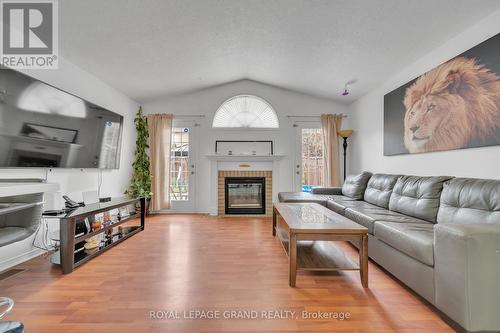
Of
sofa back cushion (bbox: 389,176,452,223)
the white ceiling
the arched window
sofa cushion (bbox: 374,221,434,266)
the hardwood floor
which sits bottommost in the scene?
the hardwood floor

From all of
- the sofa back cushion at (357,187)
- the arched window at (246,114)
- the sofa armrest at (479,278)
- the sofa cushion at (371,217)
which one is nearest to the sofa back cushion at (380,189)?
the sofa back cushion at (357,187)

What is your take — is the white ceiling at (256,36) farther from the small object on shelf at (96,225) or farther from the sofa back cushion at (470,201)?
the small object on shelf at (96,225)

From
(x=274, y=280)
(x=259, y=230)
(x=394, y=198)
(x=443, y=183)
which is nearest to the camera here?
(x=274, y=280)

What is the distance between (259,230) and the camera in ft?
11.2

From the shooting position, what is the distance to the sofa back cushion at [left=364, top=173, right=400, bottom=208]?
284 cm

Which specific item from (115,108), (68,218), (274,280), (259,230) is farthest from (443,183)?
(115,108)

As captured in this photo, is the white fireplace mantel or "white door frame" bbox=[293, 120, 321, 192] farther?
"white door frame" bbox=[293, 120, 321, 192]

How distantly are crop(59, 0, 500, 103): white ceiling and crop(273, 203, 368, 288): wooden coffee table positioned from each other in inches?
83.8

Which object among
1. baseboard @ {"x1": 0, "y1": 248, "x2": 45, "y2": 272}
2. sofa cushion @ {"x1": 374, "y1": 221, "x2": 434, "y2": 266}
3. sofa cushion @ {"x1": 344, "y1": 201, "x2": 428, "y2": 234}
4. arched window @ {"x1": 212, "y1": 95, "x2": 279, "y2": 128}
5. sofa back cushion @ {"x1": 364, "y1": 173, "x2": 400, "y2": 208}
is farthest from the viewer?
arched window @ {"x1": 212, "y1": 95, "x2": 279, "y2": 128}

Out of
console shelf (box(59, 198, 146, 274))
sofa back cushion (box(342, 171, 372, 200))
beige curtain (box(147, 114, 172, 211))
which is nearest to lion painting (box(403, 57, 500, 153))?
sofa back cushion (box(342, 171, 372, 200))

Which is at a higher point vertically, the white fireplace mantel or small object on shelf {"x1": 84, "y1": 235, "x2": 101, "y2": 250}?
the white fireplace mantel

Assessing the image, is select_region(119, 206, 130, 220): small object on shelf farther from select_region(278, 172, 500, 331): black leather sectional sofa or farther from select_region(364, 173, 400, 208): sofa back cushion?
select_region(364, 173, 400, 208): sofa back cushion

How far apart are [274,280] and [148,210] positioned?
3.47 meters

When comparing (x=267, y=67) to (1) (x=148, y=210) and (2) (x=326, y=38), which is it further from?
(1) (x=148, y=210)
